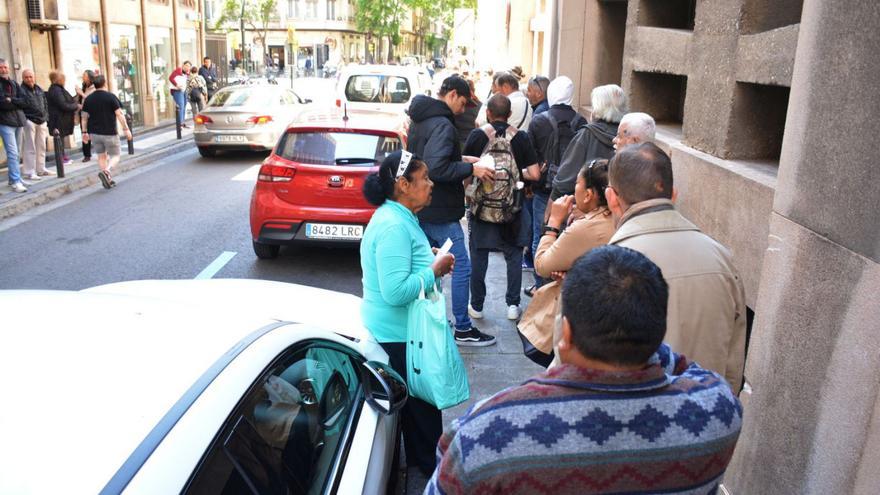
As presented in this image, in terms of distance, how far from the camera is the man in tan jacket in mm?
2777

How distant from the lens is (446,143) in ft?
18.0

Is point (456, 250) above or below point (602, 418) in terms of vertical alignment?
below

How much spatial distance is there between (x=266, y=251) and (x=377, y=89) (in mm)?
6620

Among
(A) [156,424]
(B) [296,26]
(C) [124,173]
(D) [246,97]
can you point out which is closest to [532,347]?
(A) [156,424]

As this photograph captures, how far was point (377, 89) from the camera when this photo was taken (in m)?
14.3

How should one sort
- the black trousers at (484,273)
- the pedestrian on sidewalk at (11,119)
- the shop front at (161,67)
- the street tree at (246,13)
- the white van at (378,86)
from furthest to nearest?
the street tree at (246,13) < the shop front at (161,67) < the white van at (378,86) < the pedestrian on sidewalk at (11,119) < the black trousers at (484,273)

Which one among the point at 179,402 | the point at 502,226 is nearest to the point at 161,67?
the point at 502,226

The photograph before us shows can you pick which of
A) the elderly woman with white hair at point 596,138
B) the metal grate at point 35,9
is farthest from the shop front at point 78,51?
the elderly woman with white hair at point 596,138

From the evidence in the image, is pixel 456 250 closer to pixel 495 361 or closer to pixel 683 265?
pixel 495 361

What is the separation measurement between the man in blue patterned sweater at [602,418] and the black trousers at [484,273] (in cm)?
446

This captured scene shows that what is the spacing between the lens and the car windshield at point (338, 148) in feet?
25.7

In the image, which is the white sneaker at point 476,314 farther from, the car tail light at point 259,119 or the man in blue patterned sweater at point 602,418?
the car tail light at point 259,119

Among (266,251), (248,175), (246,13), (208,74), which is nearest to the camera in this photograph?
(266,251)

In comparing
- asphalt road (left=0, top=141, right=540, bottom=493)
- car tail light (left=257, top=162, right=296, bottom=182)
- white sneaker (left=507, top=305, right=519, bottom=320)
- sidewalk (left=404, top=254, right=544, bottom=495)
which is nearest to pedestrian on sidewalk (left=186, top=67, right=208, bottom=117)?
asphalt road (left=0, top=141, right=540, bottom=493)
